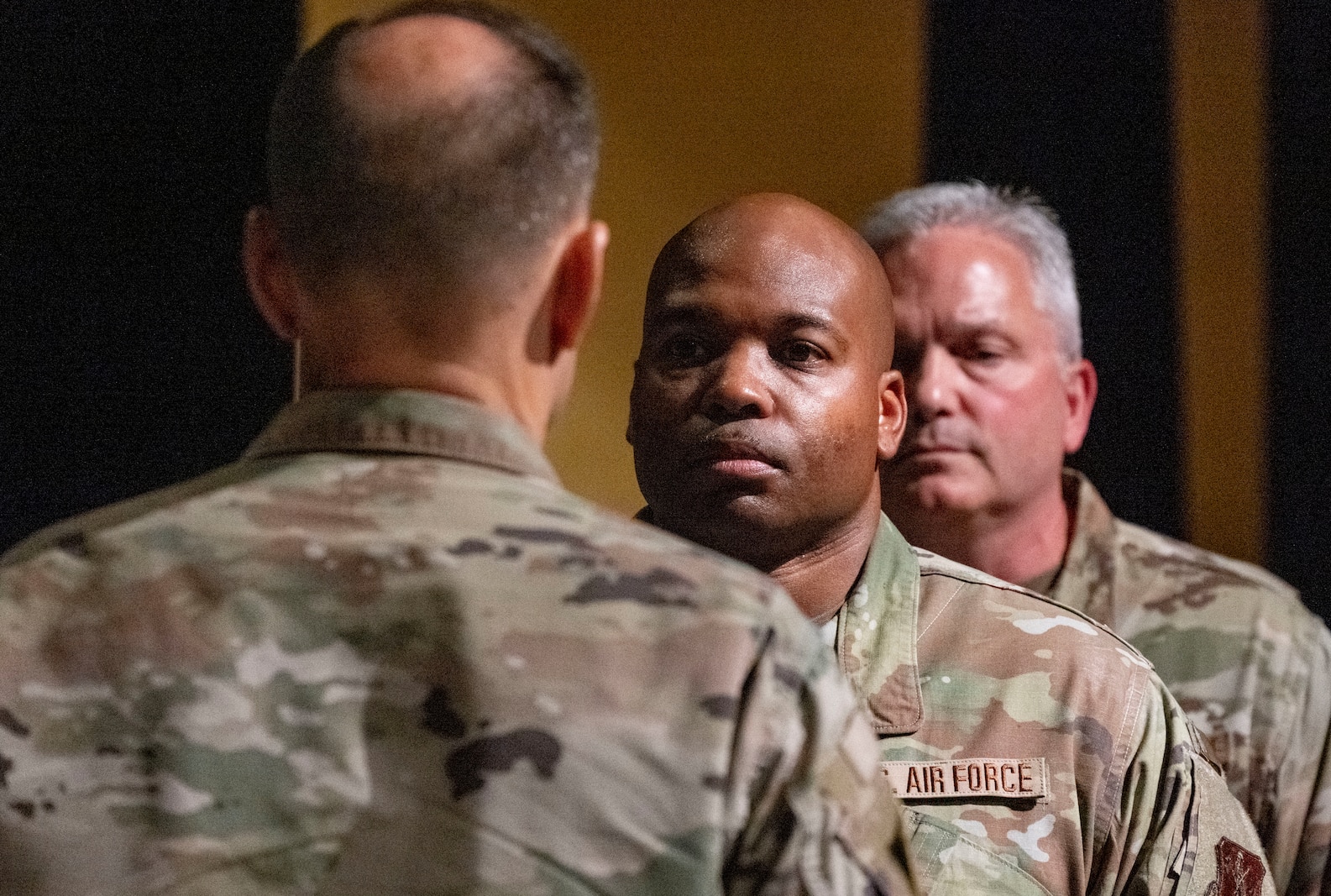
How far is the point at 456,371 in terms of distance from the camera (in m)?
0.91

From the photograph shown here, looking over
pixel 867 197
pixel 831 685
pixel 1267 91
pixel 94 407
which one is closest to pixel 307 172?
pixel 831 685

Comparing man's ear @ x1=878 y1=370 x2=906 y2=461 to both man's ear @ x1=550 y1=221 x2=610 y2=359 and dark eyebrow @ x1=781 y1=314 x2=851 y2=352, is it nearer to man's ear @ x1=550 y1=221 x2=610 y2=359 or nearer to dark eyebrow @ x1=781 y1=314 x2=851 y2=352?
dark eyebrow @ x1=781 y1=314 x2=851 y2=352

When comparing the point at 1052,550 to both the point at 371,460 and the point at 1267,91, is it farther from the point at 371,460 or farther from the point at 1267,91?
the point at 371,460

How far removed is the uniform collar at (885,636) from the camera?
1.44m

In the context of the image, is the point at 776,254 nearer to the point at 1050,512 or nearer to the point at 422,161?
the point at 422,161

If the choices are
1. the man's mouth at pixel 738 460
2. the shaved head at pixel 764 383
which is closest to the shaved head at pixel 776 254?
the shaved head at pixel 764 383

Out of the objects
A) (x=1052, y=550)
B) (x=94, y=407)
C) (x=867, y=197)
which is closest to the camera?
(x=94, y=407)

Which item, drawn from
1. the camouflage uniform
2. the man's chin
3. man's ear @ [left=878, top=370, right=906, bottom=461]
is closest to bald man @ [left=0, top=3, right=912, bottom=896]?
the camouflage uniform

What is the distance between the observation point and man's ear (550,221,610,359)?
93 cm

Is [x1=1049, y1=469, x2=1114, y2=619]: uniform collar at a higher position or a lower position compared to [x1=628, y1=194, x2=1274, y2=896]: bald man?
lower

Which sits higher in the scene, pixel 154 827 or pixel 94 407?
pixel 154 827

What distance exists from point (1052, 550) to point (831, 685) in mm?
1373

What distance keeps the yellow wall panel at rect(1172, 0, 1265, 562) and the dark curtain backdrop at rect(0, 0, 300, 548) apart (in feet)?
5.20

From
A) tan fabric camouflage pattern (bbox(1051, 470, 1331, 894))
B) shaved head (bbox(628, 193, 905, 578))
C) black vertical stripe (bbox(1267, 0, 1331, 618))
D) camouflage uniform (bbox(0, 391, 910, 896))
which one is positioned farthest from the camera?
black vertical stripe (bbox(1267, 0, 1331, 618))
